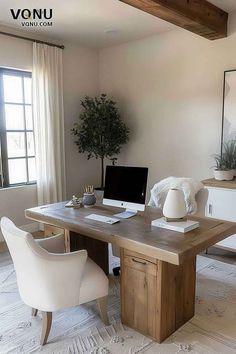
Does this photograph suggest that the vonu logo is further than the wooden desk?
Yes

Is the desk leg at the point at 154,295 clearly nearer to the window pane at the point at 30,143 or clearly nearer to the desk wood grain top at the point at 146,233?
the desk wood grain top at the point at 146,233

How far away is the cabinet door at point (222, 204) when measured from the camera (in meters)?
3.34

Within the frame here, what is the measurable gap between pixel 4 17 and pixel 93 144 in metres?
1.97

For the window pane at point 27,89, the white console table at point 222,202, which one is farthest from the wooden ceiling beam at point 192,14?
the window pane at point 27,89

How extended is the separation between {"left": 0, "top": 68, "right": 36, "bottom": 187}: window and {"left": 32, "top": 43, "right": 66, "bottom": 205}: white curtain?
0.16 meters

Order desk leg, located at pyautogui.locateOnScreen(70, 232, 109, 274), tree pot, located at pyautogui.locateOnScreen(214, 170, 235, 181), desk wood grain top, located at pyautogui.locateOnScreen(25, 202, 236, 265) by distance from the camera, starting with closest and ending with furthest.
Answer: desk wood grain top, located at pyautogui.locateOnScreen(25, 202, 236, 265), desk leg, located at pyautogui.locateOnScreen(70, 232, 109, 274), tree pot, located at pyautogui.locateOnScreen(214, 170, 235, 181)

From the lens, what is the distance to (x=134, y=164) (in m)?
4.84

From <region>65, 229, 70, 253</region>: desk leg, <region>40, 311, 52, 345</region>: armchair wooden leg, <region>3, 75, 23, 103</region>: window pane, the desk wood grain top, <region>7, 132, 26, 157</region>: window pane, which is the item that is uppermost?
<region>3, 75, 23, 103</region>: window pane

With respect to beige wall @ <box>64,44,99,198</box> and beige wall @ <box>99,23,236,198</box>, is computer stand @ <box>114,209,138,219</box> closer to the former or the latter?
beige wall @ <box>99,23,236,198</box>

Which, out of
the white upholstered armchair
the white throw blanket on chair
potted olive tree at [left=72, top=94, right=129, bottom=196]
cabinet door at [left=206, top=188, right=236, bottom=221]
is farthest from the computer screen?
potted olive tree at [left=72, top=94, right=129, bottom=196]

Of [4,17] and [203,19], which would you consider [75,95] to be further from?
[203,19]

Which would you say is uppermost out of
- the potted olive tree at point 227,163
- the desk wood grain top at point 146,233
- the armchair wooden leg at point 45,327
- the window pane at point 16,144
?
the window pane at point 16,144

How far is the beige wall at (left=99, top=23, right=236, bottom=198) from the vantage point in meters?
3.86

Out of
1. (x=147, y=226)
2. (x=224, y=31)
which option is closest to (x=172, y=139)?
(x=224, y=31)
